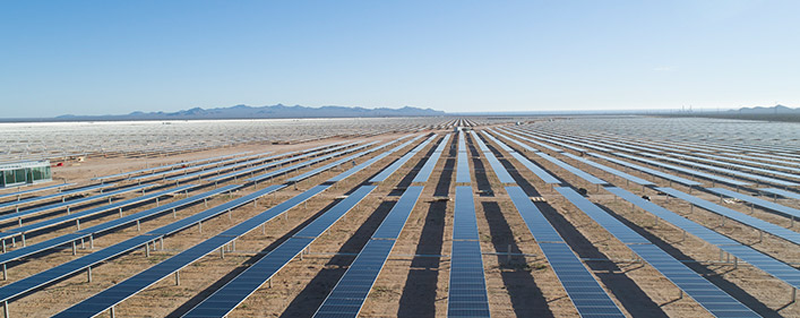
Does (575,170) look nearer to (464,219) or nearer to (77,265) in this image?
(464,219)

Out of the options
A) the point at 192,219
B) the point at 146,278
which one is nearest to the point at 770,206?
the point at 146,278

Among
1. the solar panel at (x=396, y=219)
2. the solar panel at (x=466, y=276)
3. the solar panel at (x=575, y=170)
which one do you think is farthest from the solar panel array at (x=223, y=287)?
the solar panel at (x=575, y=170)

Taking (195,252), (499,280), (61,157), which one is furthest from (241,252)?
(61,157)

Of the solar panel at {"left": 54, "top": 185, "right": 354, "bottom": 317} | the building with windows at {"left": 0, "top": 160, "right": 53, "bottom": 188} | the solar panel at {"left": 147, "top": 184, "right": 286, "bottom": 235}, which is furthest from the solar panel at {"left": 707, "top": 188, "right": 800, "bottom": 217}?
the building with windows at {"left": 0, "top": 160, "right": 53, "bottom": 188}

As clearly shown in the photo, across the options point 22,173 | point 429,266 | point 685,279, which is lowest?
point 429,266

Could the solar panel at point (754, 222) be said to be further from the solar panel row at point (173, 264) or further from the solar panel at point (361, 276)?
the solar panel row at point (173, 264)

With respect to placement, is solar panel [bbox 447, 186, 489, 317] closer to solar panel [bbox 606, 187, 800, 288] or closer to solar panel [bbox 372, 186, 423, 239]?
solar panel [bbox 372, 186, 423, 239]
